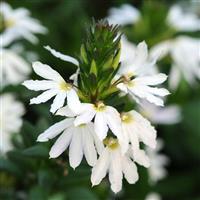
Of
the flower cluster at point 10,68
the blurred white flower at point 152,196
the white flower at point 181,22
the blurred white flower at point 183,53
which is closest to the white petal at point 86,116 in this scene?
the flower cluster at point 10,68

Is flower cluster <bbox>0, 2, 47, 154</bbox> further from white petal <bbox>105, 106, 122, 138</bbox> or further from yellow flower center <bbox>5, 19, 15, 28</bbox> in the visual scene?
white petal <bbox>105, 106, 122, 138</bbox>

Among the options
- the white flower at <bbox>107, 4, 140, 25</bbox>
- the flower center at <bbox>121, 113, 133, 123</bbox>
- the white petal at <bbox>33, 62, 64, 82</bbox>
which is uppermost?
the white flower at <bbox>107, 4, 140, 25</bbox>

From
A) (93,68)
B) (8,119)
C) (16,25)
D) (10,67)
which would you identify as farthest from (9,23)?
(93,68)

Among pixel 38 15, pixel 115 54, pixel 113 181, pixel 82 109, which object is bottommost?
pixel 113 181

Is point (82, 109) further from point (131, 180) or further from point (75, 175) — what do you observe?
point (75, 175)

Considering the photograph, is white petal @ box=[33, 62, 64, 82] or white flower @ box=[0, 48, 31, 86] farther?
white flower @ box=[0, 48, 31, 86]

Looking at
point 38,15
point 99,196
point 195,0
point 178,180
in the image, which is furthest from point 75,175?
point 195,0

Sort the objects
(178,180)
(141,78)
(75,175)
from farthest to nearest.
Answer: (178,180)
(75,175)
(141,78)

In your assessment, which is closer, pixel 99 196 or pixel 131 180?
pixel 131 180

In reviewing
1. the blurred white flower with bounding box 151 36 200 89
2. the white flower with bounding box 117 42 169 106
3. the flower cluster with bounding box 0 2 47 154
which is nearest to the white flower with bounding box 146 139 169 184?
the blurred white flower with bounding box 151 36 200 89
